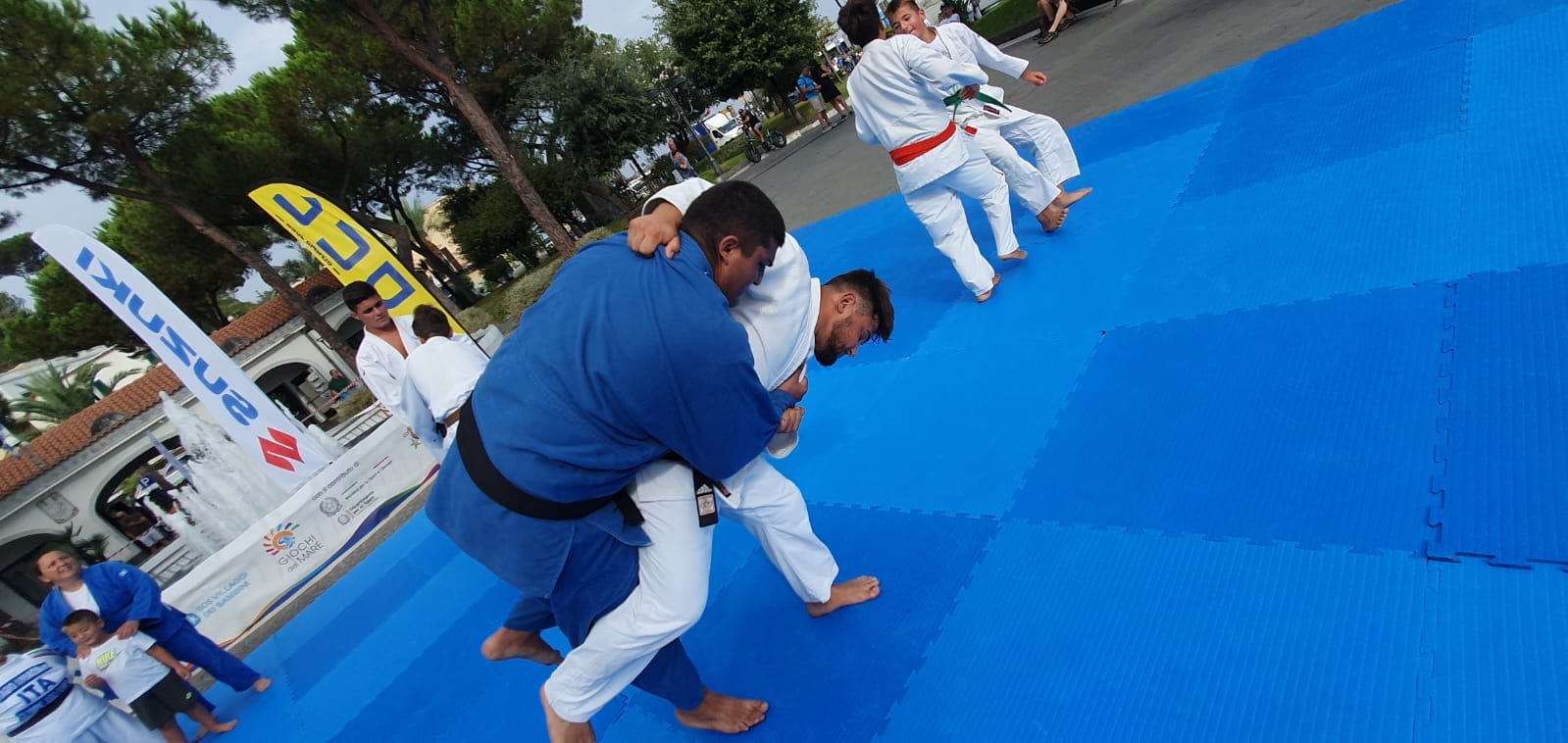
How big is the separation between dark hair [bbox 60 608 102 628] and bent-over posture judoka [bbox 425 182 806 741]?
280 centimetres

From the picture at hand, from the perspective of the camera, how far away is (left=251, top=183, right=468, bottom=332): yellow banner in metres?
7.76

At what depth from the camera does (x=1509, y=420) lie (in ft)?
6.50

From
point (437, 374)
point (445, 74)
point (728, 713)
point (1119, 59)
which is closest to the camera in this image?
point (728, 713)

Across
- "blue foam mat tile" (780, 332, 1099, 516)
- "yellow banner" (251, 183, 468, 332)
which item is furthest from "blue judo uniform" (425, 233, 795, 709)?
"yellow banner" (251, 183, 468, 332)

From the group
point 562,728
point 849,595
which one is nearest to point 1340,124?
point 849,595

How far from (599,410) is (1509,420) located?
8.59ft

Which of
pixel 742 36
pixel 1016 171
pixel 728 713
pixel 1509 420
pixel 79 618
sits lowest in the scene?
pixel 1509 420

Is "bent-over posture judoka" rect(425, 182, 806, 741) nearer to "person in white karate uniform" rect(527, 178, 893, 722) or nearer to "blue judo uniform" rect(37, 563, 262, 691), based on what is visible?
"person in white karate uniform" rect(527, 178, 893, 722)

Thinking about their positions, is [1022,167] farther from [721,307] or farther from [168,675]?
[168,675]

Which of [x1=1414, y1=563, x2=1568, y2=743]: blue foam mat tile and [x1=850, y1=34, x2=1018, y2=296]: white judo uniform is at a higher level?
[x1=850, y1=34, x2=1018, y2=296]: white judo uniform

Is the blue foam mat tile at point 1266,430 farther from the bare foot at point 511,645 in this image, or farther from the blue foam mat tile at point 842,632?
the bare foot at point 511,645

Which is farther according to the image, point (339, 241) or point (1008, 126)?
point (339, 241)

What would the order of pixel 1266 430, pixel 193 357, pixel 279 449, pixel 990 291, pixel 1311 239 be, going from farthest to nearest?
pixel 279 449
pixel 193 357
pixel 990 291
pixel 1311 239
pixel 1266 430

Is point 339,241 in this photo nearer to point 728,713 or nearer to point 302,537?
point 302,537
